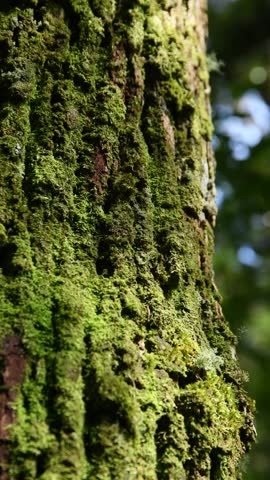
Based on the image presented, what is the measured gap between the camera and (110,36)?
185 cm

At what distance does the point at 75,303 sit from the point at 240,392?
0.55 metres

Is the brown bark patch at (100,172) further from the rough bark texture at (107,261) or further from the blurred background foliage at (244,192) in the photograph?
the blurred background foliage at (244,192)

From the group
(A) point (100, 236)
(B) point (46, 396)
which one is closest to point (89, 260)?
(A) point (100, 236)

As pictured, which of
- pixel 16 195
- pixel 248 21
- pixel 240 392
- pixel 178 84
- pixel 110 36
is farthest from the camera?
pixel 248 21

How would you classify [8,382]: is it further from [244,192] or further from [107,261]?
[244,192]

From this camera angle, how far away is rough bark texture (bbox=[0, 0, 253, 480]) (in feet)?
3.87

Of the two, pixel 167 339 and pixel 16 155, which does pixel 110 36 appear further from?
pixel 167 339

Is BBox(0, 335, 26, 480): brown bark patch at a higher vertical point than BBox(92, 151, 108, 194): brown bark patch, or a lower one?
lower

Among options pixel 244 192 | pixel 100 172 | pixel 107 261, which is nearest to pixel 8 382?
pixel 107 261

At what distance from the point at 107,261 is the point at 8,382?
0.43m

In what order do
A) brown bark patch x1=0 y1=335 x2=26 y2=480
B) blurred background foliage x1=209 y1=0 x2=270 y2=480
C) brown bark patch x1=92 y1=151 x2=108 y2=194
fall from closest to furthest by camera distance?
brown bark patch x1=0 y1=335 x2=26 y2=480 → brown bark patch x1=92 y1=151 x2=108 y2=194 → blurred background foliage x1=209 y1=0 x2=270 y2=480

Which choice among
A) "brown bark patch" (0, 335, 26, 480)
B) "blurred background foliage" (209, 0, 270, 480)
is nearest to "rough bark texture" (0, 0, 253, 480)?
"brown bark patch" (0, 335, 26, 480)

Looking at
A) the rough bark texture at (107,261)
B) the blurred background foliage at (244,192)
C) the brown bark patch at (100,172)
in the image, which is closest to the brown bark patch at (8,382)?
the rough bark texture at (107,261)

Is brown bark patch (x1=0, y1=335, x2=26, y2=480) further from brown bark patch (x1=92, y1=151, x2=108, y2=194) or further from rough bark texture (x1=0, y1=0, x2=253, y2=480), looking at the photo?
brown bark patch (x1=92, y1=151, x2=108, y2=194)
